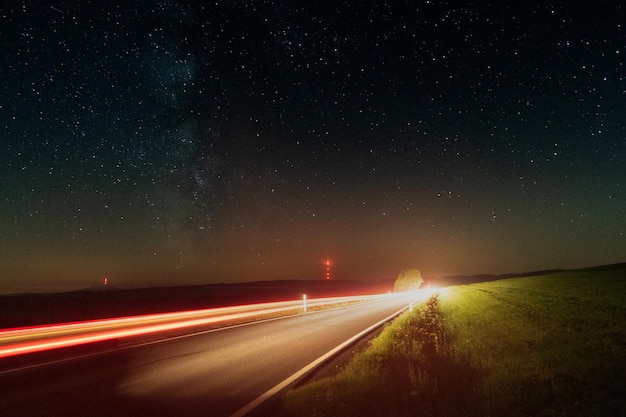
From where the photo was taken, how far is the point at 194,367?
363 inches

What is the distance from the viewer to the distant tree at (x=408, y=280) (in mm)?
114500

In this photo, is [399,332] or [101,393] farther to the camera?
[399,332]

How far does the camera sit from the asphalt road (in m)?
6.34

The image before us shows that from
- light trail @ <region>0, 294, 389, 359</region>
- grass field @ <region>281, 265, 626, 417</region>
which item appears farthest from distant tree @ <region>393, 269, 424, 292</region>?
grass field @ <region>281, 265, 626, 417</region>

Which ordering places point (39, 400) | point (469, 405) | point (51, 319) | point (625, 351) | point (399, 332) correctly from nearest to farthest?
point (469, 405) → point (39, 400) → point (625, 351) → point (399, 332) → point (51, 319)

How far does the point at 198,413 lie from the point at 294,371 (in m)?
3.05

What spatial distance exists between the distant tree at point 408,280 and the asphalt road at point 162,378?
346 feet

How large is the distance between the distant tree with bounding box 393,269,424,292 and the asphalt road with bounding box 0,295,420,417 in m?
105

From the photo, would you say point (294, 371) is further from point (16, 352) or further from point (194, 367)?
point (16, 352)

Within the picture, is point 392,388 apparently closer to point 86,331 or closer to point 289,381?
point 289,381

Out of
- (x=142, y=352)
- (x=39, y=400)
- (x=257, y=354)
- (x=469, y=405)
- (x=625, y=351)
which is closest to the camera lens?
(x=469, y=405)

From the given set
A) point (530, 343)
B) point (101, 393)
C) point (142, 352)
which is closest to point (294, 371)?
point (101, 393)

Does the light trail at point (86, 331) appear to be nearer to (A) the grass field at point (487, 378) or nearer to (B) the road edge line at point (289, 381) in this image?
(B) the road edge line at point (289, 381)

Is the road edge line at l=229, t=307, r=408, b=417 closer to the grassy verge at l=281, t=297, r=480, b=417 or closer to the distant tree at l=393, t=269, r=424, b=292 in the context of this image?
the grassy verge at l=281, t=297, r=480, b=417
